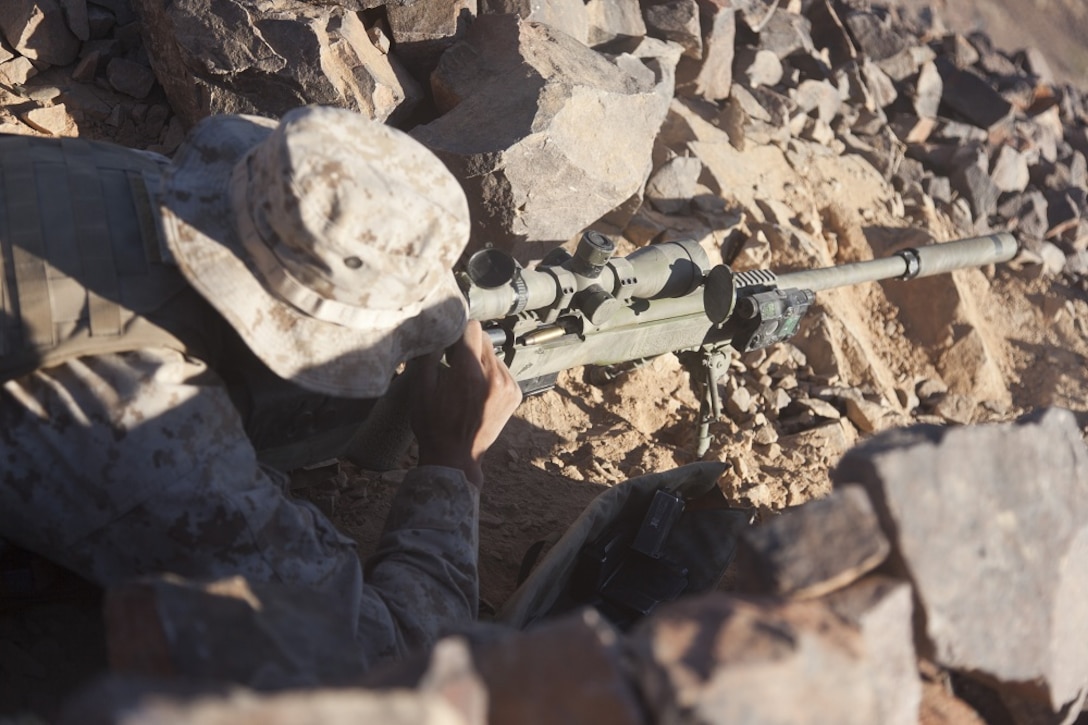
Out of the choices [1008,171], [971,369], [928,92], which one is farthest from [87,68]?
[1008,171]

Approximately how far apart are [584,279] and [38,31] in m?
2.65

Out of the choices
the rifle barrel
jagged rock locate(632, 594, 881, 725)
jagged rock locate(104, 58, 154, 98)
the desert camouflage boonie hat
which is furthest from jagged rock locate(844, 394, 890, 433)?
jagged rock locate(104, 58, 154, 98)

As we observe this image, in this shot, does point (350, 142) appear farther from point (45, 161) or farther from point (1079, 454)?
point (1079, 454)

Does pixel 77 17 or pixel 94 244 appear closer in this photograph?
pixel 94 244

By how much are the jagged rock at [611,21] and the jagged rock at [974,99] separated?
A: 10.3ft

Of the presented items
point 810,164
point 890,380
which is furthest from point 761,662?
point 810,164

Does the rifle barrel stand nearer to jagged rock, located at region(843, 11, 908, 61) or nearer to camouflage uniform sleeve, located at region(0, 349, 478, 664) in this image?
jagged rock, located at region(843, 11, 908, 61)

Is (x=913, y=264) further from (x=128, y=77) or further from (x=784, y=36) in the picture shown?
(x=128, y=77)

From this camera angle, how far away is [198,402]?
2002mm

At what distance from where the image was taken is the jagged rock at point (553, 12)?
4668mm

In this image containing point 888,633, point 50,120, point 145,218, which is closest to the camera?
point 888,633

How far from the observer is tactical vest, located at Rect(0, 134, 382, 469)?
196cm

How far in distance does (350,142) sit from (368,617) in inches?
39.5

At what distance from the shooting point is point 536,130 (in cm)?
410
